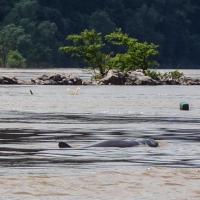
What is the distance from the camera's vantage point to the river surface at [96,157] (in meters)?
20.2

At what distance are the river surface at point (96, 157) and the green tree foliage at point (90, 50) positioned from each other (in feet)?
165

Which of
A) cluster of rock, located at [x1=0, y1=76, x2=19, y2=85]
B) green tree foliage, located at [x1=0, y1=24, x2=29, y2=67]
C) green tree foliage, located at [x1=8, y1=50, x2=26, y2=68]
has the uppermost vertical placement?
green tree foliage, located at [x1=0, y1=24, x2=29, y2=67]

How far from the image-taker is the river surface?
20.2 m

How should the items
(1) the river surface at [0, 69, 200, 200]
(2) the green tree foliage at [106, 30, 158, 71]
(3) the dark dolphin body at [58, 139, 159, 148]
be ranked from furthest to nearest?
(2) the green tree foliage at [106, 30, 158, 71]
(3) the dark dolphin body at [58, 139, 159, 148]
(1) the river surface at [0, 69, 200, 200]

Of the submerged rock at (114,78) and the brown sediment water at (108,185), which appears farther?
the submerged rock at (114,78)

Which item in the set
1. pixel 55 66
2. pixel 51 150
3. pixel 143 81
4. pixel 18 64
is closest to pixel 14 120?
pixel 51 150

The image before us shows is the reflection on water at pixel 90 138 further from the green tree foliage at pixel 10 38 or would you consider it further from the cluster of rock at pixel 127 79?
the green tree foliage at pixel 10 38

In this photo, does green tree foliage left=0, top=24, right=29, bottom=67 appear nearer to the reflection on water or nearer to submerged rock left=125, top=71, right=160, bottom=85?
submerged rock left=125, top=71, right=160, bottom=85

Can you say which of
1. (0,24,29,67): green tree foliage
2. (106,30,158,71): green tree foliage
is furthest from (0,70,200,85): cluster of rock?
(0,24,29,67): green tree foliage

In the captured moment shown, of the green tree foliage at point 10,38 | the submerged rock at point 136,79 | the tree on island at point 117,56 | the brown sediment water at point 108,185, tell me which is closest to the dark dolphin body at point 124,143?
the brown sediment water at point 108,185

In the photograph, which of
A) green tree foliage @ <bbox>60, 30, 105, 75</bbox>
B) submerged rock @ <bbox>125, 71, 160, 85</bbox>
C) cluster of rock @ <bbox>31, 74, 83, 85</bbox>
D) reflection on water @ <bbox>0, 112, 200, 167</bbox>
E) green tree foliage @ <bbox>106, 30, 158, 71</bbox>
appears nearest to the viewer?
reflection on water @ <bbox>0, 112, 200, 167</bbox>

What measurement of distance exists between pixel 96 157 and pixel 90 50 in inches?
2919

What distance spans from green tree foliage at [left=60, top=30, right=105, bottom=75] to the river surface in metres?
50.2

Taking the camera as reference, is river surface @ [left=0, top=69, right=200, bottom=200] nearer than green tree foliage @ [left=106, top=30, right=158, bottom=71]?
Yes
